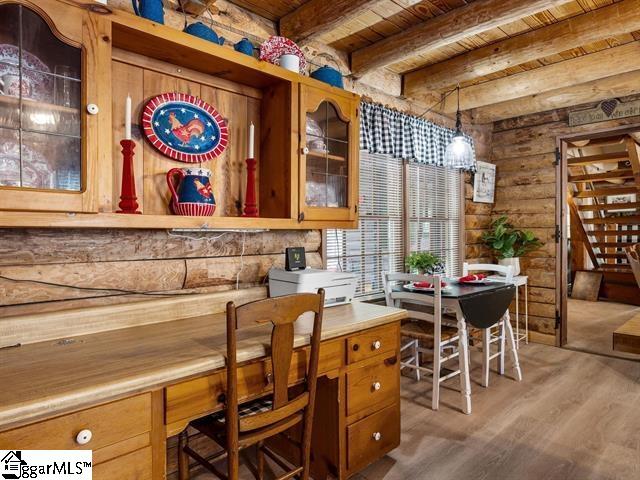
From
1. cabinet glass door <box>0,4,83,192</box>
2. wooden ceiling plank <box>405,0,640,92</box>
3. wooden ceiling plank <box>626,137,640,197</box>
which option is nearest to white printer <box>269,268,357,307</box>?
cabinet glass door <box>0,4,83,192</box>

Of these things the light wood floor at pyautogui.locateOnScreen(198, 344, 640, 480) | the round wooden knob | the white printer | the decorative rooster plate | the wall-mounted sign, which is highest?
the wall-mounted sign

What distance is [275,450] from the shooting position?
85.1 inches

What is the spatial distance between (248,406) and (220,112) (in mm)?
1386

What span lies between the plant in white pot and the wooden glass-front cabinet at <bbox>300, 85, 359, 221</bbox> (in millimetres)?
2445

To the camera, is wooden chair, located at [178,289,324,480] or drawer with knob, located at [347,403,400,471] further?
drawer with knob, located at [347,403,400,471]

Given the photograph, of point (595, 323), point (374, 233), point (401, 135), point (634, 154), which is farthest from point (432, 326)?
point (634, 154)

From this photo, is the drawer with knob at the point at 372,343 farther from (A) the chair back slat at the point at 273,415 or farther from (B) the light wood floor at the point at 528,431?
(B) the light wood floor at the point at 528,431

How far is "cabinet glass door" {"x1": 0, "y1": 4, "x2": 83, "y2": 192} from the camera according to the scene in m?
1.28

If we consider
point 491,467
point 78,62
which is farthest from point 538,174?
point 78,62

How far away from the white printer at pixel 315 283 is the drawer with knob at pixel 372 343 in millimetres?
286

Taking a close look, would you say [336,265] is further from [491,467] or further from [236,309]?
[236,309]

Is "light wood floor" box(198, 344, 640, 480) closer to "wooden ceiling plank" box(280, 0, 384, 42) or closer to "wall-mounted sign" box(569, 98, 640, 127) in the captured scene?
"wall-mounted sign" box(569, 98, 640, 127)

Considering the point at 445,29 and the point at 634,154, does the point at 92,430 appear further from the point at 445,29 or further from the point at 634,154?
the point at 634,154

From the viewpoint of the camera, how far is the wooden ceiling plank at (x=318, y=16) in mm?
2133
